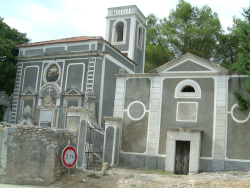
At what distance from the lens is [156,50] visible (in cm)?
3347

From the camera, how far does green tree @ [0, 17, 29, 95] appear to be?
25.7 meters

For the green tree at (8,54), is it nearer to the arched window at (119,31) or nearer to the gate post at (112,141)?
the arched window at (119,31)

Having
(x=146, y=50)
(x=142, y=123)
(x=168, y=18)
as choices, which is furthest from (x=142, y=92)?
(x=168, y=18)

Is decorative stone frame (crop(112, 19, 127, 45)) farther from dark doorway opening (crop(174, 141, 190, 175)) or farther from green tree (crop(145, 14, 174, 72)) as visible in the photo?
dark doorway opening (crop(174, 141, 190, 175))

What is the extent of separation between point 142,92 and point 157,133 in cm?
246

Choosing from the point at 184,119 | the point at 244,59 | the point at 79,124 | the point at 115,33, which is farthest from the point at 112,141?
the point at 115,33

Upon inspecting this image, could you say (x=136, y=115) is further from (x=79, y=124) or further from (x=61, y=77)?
(x=61, y=77)

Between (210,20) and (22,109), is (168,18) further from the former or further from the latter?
(22,109)

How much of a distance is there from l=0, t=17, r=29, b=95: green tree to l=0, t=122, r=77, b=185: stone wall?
14795 mm

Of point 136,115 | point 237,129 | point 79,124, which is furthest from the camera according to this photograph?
point 136,115

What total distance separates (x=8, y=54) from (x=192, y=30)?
1743cm

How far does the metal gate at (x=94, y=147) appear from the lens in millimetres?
17408

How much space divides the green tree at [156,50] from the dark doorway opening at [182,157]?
17238 millimetres

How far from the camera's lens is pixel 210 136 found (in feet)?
55.7
